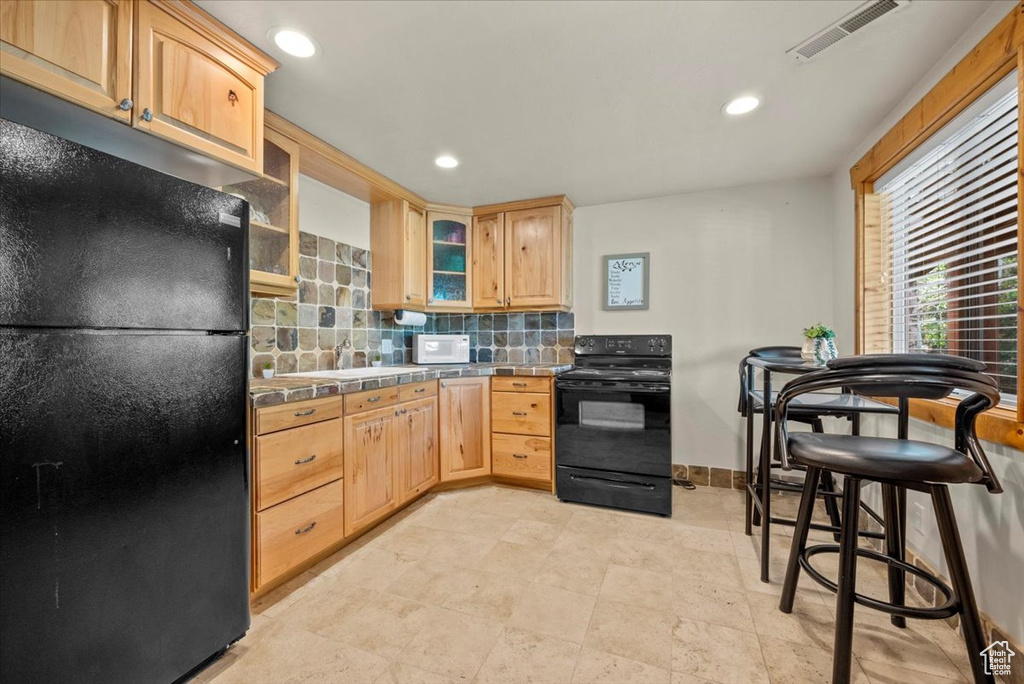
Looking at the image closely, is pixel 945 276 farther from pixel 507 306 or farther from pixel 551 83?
pixel 507 306

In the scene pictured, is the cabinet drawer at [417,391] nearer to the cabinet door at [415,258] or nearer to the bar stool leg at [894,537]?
the cabinet door at [415,258]

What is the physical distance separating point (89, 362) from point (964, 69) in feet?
9.88

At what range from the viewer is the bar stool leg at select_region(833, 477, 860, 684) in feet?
3.76

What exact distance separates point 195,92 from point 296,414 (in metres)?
1.27

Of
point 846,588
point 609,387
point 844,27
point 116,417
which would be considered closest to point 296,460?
point 116,417

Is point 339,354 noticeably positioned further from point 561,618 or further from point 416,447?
point 561,618

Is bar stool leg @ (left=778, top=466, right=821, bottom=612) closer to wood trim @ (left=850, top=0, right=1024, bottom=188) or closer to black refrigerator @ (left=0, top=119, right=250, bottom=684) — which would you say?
wood trim @ (left=850, top=0, right=1024, bottom=188)

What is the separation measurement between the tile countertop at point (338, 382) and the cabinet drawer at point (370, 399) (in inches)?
1.2

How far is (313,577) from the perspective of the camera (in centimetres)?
185

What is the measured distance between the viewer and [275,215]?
2029mm

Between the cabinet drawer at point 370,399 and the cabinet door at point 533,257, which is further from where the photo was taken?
the cabinet door at point 533,257

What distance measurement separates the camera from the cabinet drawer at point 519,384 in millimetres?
2846

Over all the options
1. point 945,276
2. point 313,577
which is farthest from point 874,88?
point 313,577

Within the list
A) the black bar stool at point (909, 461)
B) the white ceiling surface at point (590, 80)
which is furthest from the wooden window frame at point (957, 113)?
Result: the black bar stool at point (909, 461)
